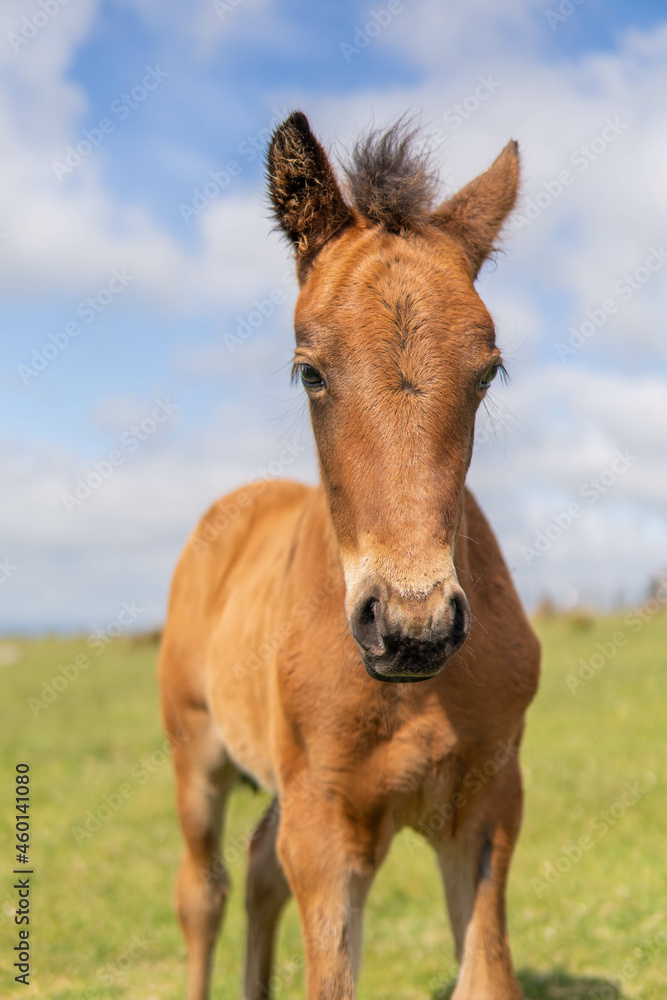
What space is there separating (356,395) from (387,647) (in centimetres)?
81

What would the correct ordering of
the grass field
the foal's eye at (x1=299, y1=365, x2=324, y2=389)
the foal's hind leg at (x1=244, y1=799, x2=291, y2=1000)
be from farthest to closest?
1. the grass field
2. the foal's hind leg at (x1=244, y1=799, x2=291, y2=1000)
3. the foal's eye at (x1=299, y1=365, x2=324, y2=389)

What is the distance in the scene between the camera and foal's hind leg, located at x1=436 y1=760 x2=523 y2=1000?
3.43m

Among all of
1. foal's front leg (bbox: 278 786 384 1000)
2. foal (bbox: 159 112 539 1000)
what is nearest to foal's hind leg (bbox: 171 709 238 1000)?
foal (bbox: 159 112 539 1000)

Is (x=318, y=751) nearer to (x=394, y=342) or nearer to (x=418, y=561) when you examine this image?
(x=418, y=561)

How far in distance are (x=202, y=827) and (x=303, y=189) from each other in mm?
3771

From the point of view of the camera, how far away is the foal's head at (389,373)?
8.59 feet

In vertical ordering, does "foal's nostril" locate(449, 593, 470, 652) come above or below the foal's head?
below

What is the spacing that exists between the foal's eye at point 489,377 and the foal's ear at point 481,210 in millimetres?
583

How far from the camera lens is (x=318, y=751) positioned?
3.43 meters

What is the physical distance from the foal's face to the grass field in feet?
10.2

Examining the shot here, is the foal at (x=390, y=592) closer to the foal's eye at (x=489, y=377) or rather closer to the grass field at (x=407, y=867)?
the foal's eye at (x=489, y=377)

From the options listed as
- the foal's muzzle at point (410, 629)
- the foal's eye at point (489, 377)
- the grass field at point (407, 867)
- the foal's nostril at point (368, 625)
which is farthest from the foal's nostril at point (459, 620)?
the grass field at point (407, 867)

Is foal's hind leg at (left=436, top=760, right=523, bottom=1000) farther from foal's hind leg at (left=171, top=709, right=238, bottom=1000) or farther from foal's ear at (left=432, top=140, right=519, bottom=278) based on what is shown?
foal's hind leg at (left=171, top=709, right=238, bottom=1000)

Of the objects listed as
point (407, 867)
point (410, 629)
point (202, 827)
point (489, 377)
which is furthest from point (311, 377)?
point (407, 867)
